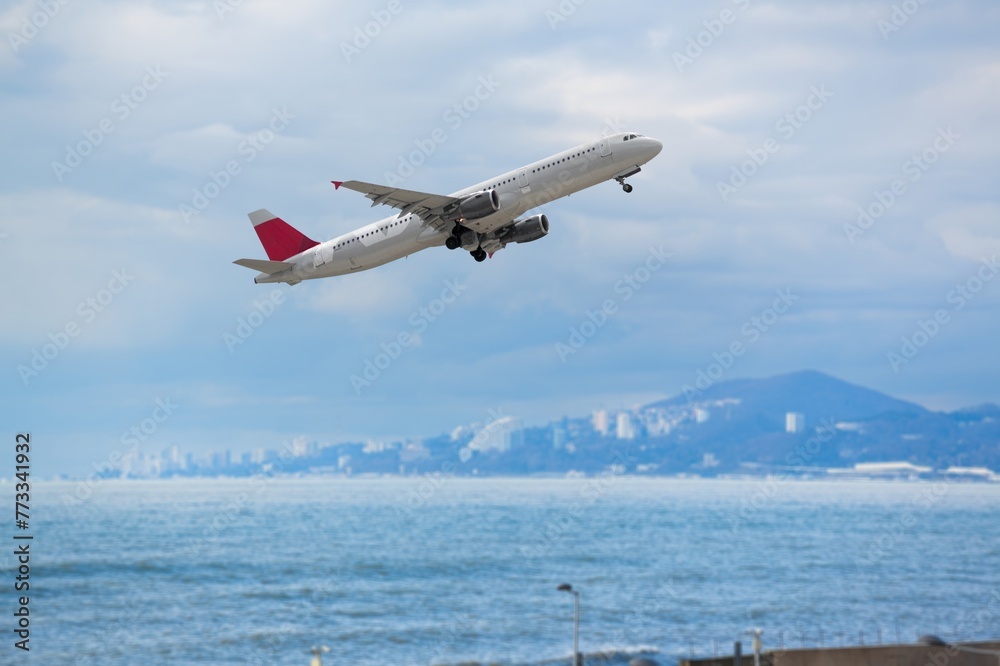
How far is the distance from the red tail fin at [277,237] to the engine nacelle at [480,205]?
1511cm

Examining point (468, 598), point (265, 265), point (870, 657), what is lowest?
point (468, 598)

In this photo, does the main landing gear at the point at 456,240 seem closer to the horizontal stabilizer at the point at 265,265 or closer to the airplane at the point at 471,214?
the airplane at the point at 471,214

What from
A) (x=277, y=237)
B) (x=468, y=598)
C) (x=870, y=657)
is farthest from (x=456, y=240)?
(x=468, y=598)

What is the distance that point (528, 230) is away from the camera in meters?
58.1

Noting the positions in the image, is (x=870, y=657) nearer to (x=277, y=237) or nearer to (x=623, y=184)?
(x=623, y=184)

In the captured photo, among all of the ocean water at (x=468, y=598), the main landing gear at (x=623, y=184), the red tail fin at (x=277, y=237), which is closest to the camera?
the main landing gear at (x=623, y=184)

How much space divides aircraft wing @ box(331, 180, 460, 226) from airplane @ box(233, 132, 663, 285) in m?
0.05

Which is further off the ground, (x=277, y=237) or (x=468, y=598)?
(x=277, y=237)

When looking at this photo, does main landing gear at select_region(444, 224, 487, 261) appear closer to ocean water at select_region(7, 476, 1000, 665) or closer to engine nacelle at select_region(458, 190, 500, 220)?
engine nacelle at select_region(458, 190, 500, 220)

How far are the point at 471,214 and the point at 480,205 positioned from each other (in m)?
0.68

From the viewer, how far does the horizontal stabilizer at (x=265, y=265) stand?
58625 mm

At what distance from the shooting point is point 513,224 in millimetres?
58250

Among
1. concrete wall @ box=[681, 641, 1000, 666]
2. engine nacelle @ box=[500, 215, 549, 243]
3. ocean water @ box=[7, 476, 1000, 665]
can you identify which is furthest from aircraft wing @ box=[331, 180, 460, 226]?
ocean water @ box=[7, 476, 1000, 665]

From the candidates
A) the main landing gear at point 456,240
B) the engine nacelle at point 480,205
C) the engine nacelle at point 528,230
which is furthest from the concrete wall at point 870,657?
the engine nacelle at point 480,205
